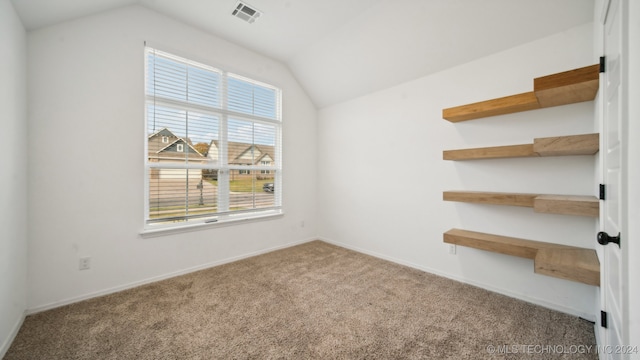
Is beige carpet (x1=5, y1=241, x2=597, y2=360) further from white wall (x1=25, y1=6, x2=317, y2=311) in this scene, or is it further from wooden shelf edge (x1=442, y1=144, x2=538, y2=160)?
wooden shelf edge (x1=442, y1=144, x2=538, y2=160)

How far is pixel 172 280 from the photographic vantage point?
8.79ft

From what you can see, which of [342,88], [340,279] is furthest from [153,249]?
[342,88]

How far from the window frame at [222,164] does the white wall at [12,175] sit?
32.8 inches

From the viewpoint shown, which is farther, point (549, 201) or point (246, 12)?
point (246, 12)

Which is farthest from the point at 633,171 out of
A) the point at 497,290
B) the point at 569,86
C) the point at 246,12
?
the point at 246,12

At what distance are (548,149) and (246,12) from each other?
3.08 metres

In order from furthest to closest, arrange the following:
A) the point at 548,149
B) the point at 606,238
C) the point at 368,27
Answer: the point at 368,27 < the point at 548,149 < the point at 606,238

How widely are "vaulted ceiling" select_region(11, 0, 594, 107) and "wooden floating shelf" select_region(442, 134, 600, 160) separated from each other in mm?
1016

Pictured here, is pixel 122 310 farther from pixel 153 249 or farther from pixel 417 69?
pixel 417 69

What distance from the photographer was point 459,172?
264 cm

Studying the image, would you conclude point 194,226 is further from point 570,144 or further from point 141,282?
point 570,144

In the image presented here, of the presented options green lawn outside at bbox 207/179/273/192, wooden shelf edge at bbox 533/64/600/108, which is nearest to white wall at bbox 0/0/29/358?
green lawn outside at bbox 207/179/273/192

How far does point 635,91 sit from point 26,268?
3.92 meters

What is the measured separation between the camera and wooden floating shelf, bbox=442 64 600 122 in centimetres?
164
